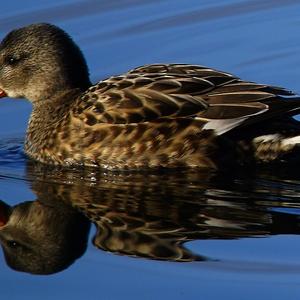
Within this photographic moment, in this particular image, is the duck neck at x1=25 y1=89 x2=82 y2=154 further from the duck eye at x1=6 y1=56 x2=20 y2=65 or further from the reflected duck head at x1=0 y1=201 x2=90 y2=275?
the reflected duck head at x1=0 y1=201 x2=90 y2=275

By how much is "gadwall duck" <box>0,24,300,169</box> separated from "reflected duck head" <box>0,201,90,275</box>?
3.06ft

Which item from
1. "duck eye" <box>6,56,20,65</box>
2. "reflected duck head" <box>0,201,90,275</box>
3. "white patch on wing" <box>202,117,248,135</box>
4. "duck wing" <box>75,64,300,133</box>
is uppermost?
"duck eye" <box>6,56,20,65</box>

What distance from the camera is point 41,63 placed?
11.9m

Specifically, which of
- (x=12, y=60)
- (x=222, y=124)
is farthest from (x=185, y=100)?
(x=12, y=60)

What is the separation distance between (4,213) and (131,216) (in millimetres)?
1019

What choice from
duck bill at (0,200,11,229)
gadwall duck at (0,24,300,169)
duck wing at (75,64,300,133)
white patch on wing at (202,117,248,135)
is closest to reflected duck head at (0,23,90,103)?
gadwall duck at (0,24,300,169)

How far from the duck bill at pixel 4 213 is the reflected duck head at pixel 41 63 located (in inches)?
72.1

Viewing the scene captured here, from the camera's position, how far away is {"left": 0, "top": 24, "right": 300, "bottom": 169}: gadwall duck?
10.6 metres

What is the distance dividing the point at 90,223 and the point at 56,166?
5.19 feet

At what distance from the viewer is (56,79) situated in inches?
466

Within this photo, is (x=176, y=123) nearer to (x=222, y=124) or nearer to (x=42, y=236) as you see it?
(x=222, y=124)

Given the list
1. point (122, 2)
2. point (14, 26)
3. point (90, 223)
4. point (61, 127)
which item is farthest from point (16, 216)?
point (122, 2)

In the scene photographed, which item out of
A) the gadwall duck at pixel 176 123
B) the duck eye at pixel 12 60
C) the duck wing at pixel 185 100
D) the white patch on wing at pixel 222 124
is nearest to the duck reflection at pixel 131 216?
the gadwall duck at pixel 176 123

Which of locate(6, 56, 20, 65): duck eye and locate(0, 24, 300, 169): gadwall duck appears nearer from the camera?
locate(0, 24, 300, 169): gadwall duck
